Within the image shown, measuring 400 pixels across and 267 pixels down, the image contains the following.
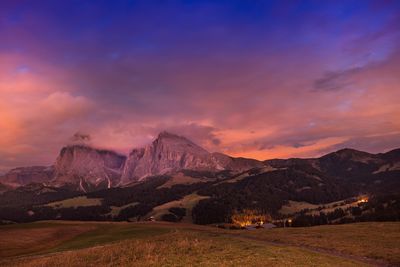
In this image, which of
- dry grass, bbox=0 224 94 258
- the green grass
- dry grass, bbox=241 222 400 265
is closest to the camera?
dry grass, bbox=241 222 400 265

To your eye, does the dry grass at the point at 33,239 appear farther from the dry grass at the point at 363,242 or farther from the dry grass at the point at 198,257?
the dry grass at the point at 363,242

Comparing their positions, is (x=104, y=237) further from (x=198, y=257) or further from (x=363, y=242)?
(x=363, y=242)

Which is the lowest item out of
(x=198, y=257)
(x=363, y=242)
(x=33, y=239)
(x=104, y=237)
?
(x=33, y=239)

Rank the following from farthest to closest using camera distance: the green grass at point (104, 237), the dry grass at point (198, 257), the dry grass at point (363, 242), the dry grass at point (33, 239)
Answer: the dry grass at point (33, 239) < the green grass at point (104, 237) < the dry grass at point (363, 242) < the dry grass at point (198, 257)

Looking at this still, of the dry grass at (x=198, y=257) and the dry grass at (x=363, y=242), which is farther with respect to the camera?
the dry grass at (x=363, y=242)

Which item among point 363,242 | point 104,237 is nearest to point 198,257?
point 363,242

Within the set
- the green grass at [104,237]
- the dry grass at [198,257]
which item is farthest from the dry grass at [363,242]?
the green grass at [104,237]

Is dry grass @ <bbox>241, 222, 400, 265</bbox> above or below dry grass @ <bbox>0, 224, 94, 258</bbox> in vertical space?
above

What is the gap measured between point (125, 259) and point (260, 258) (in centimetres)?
1425

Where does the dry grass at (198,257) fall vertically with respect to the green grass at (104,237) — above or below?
above

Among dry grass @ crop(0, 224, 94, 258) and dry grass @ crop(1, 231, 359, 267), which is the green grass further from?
dry grass @ crop(1, 231, 359, 267)

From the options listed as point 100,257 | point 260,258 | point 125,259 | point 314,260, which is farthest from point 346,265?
point 100,257

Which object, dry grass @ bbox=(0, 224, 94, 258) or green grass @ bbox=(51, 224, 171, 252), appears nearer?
green grass @ bbox=(51, 224, 171, 252)

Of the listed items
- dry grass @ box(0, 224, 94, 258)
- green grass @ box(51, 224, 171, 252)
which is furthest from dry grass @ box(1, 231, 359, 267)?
dry grass @ box(0, 224, 94, 258)
